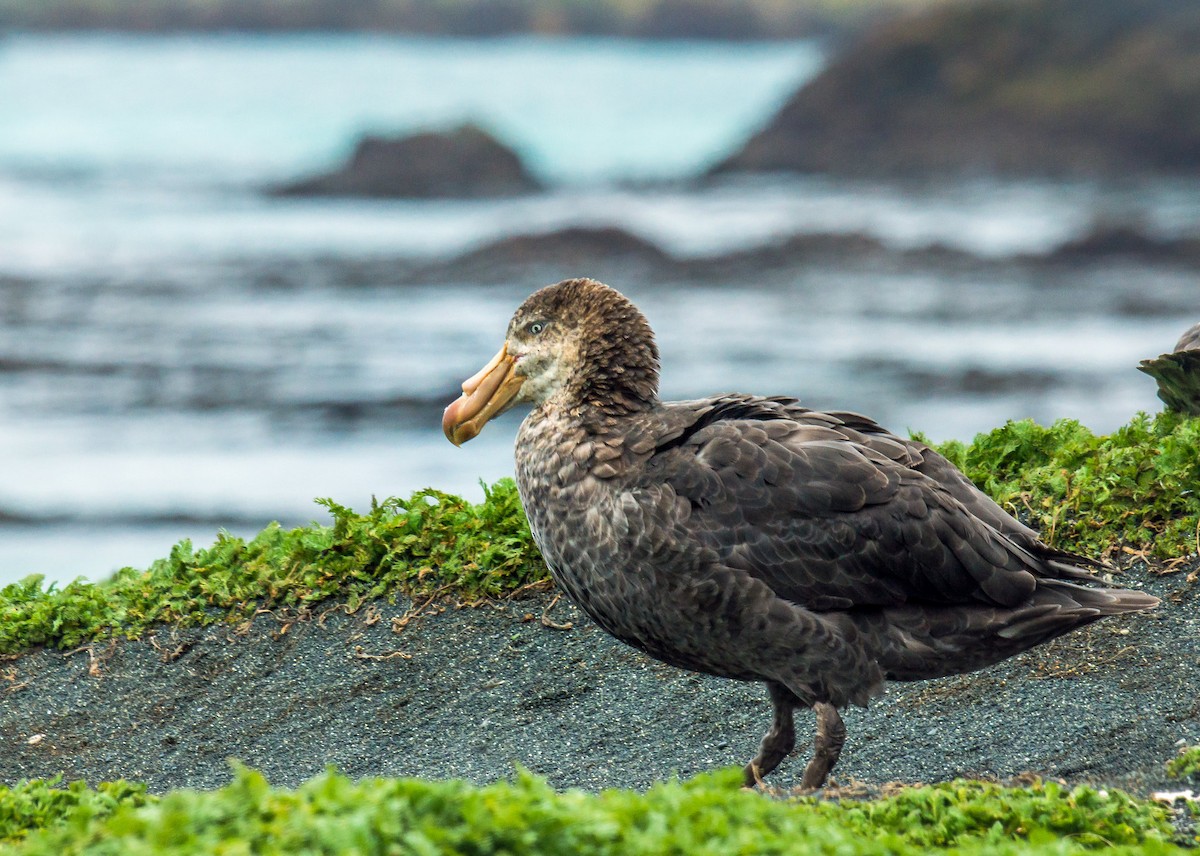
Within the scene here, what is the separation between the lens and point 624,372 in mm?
5891

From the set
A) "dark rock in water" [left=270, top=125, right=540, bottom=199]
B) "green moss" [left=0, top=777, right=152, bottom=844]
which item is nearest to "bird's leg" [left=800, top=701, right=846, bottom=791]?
"green moss" [left=0, top=777, right=152, bottom=844]

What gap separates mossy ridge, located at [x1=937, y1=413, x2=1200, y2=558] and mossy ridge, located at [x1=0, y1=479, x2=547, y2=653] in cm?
260

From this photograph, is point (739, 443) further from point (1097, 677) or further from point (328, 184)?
point (328, 184)

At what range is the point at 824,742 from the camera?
5.40 metres

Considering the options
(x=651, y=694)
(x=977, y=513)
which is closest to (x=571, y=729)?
(x=651, y=694)

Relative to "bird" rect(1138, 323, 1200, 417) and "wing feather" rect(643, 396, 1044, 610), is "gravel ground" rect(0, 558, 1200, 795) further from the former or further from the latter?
"bird" rect(1138, 323, 1200, 417)

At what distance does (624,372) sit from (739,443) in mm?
632

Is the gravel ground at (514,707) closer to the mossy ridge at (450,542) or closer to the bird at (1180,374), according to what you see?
the mossy ridge at (450,542)

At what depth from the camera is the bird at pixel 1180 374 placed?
823 centimetres

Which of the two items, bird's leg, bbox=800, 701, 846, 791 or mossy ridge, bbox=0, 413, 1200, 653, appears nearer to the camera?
bird's leg, bbox=800, 701, 846, 791

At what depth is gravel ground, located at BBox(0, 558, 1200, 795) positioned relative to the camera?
20.6 feet

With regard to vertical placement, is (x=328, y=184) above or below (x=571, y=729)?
above

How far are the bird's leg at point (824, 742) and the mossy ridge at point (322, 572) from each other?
2.65 metres

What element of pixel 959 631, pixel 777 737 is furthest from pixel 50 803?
pixel 959 631
